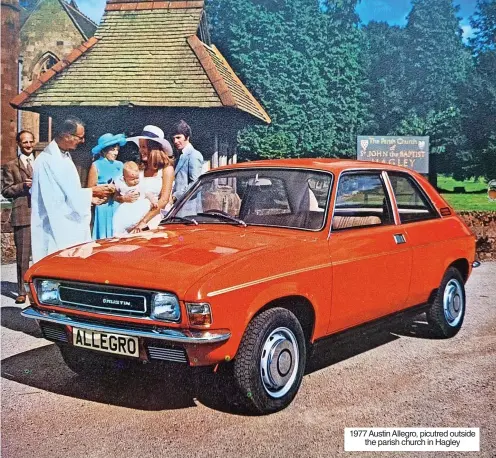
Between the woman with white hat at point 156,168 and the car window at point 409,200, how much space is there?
8.98ft

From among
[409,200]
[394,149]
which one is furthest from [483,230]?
[409,200]

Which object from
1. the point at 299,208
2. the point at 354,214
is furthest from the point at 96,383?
the point at 354,214

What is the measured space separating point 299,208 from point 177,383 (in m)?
1.23

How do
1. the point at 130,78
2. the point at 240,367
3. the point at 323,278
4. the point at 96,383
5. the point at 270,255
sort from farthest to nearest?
the point at 130,78
the point at 96,383
the point at 323,278
the point at 270,255
the point at 240,367

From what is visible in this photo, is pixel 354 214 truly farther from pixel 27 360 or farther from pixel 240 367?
pixel 27 360

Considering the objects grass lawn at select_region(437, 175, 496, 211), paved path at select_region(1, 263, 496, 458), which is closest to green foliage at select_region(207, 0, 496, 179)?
grass lawn at select_region(437, 175, 496, 211)

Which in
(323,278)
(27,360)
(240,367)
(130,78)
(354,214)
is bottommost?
(27,360)

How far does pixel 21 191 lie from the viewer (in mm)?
5695

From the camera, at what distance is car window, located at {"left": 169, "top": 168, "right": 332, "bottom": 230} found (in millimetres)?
3502

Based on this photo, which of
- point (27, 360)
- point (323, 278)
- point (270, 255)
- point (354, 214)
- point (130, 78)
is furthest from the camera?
point (130, 78)

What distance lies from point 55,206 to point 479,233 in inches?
205

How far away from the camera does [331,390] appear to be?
3248 mm

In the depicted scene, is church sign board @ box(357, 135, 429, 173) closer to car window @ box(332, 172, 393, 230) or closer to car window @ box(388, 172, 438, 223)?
car window @ box(388, 172, 438, 223)

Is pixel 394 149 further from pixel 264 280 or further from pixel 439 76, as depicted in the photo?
pixel 264 280
